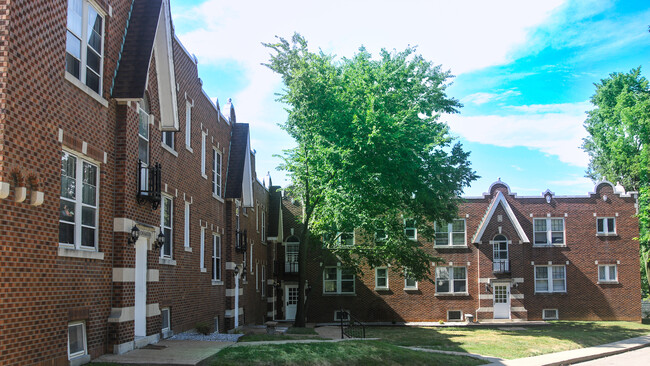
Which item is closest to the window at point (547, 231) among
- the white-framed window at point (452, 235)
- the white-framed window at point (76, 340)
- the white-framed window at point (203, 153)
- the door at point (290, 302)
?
the white-framed window at point (452, 235)

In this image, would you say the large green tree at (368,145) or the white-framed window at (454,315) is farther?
the white-framed window at (454,315)

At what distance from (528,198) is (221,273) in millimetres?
24119

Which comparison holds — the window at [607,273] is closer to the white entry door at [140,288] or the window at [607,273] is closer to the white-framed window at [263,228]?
the white-framed window at [263,228]

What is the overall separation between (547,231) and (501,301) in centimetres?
583

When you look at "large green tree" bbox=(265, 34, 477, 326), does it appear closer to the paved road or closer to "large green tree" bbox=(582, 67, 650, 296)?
the paved road

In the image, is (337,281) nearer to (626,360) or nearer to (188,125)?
(626,360)

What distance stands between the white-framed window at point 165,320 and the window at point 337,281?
22.9 metres

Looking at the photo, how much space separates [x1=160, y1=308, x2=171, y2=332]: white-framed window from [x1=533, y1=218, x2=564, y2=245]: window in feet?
96.4

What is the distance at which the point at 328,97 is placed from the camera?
26.4 meters

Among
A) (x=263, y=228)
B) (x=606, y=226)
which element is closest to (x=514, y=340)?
(x=263, y=228)

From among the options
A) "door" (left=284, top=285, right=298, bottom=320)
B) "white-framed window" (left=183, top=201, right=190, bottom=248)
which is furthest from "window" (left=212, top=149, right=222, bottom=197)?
"door" (left=284, top=285, right=298, bottom=320)

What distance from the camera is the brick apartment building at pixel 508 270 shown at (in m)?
38.6

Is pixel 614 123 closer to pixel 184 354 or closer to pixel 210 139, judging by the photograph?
pixel 210 139

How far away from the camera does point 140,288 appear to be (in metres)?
14.6
